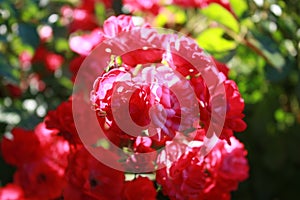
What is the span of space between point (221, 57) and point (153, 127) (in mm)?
397

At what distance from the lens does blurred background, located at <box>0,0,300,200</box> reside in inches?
46.9

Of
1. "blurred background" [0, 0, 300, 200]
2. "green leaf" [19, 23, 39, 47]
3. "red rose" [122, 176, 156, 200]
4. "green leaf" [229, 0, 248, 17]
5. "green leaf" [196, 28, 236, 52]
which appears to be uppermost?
"green leaf" [229, 0, 248, 17]

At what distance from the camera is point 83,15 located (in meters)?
1.46

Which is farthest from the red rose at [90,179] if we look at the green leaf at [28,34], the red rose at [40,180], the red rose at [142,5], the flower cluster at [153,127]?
the red rose at [142,5]

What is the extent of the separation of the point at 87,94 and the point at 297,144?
0.72 m

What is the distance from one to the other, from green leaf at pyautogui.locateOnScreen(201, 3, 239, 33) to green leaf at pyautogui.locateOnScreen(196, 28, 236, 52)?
47 millimetres

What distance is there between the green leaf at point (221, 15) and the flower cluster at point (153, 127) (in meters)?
0.24

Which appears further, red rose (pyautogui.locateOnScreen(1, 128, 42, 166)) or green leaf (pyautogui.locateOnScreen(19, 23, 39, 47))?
green leaf (pyautogui.locateOnScreen(19, 23, 39, 47))

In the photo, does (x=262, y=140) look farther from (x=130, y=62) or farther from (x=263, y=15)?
(x=130, y=62)

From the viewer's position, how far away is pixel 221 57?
1.12 meters

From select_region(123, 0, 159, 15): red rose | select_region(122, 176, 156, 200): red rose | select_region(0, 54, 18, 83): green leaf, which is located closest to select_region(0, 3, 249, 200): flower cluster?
select_region(122, 176, 156, 200): red rose

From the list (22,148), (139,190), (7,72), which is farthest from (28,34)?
(139,190)

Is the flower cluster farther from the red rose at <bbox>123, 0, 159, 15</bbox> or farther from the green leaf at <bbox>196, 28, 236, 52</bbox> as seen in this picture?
the red rose at <bbox>123, 0, 159, 15</bbox>

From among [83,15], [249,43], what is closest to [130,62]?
[249,43]
